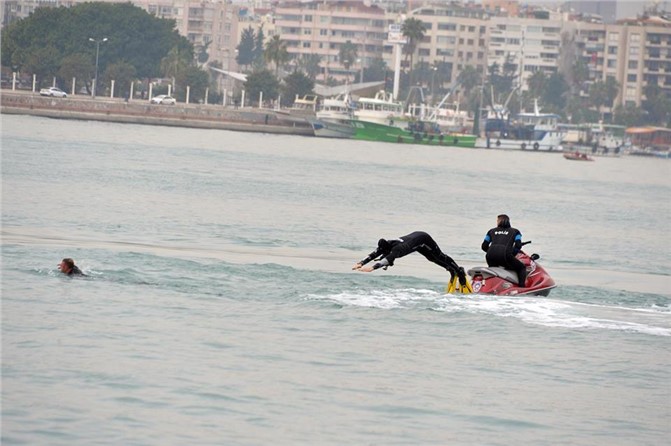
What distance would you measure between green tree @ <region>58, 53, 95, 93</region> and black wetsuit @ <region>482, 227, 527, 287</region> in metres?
139

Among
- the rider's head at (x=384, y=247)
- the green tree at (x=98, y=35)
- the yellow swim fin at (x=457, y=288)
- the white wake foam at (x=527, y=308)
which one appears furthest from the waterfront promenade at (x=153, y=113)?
the rider's head at (x=384, y=247)

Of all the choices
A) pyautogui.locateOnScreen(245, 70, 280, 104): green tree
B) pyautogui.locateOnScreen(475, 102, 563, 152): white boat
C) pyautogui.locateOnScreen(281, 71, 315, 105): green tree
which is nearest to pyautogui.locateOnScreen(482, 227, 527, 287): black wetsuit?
pyautogui.locateOnScreen(245, 70, 280, 104): green tree

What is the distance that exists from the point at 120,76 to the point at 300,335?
146354 millimetres

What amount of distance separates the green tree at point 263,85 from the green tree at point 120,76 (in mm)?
14618

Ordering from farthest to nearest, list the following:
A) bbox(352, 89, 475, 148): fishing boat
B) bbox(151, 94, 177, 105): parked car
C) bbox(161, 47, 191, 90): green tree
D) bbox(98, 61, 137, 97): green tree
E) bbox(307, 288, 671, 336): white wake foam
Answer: bbox(161, 47, 191, 90): green tree < bbox(98, 61, 137, 97): green tree < bbox(352, 89, 475, 148): fishing boat < bbox(151, 94, 177, 105): parked car < bbox(307, 288, 671, 336): white wake foam

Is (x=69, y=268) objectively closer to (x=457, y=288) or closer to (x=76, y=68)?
(x=457, y=288)

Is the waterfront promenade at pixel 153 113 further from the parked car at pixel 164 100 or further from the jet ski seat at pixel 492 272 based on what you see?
the jet ski seat at pixel 492 272

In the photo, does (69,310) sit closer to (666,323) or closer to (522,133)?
(666,323)

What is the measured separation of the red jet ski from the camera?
1099 inches

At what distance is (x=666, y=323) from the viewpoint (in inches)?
1091

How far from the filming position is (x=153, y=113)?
517ft

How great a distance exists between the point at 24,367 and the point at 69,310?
187 inches

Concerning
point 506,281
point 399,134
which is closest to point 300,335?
point 506,281

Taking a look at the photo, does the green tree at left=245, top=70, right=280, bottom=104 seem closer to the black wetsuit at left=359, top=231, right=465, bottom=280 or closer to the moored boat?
the moored boat
